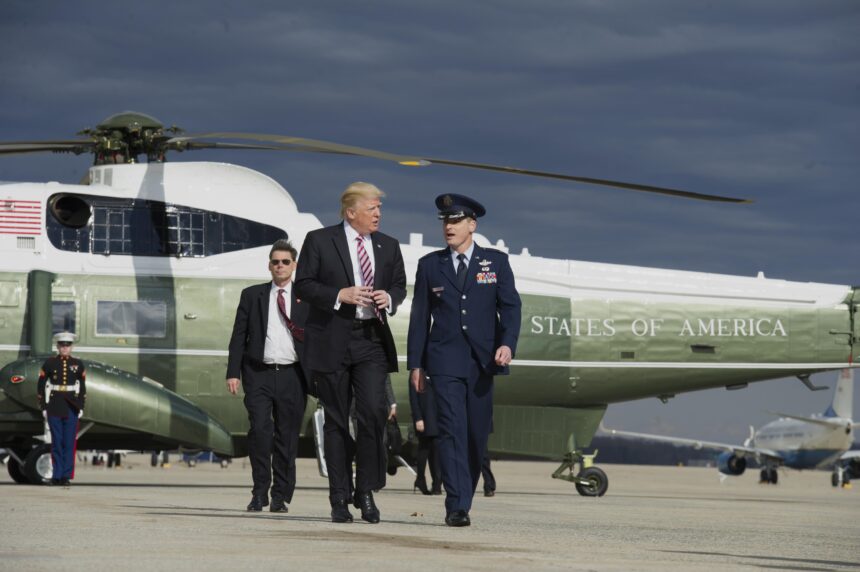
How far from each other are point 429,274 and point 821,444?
6578cm

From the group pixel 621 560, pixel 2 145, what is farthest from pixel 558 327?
pixel 621 560

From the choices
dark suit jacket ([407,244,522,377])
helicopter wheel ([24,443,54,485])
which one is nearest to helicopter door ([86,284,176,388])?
helicopter wheel ([24,443,54,485])

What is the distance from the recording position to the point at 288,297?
10422mm

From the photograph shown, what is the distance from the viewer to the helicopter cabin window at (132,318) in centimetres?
1609

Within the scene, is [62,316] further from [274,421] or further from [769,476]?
[769,476]

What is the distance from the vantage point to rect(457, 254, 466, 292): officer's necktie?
888 centimetres

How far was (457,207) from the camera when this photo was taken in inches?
358

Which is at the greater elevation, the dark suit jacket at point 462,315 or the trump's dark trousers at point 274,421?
the dark suit jacket at point 462,315

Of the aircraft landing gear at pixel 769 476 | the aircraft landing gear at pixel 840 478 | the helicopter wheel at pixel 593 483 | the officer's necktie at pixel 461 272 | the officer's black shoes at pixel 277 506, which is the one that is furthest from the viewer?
the aircraft landing gear at pixel 769 476

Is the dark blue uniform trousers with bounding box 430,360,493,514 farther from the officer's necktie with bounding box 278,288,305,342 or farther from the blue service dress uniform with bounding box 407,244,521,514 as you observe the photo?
the officer's necktie with bounding box 278,288,305,342

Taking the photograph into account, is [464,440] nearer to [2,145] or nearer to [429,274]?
[429,274]

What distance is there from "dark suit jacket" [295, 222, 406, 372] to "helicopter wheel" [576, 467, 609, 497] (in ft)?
31.5

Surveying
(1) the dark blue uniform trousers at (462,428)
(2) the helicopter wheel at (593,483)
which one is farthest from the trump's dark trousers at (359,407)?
(2) the helicopter wheel at (593,483)

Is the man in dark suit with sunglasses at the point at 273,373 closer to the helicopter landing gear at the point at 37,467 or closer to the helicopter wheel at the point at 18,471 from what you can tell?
the helicopter landing gear at the point at 37,467
